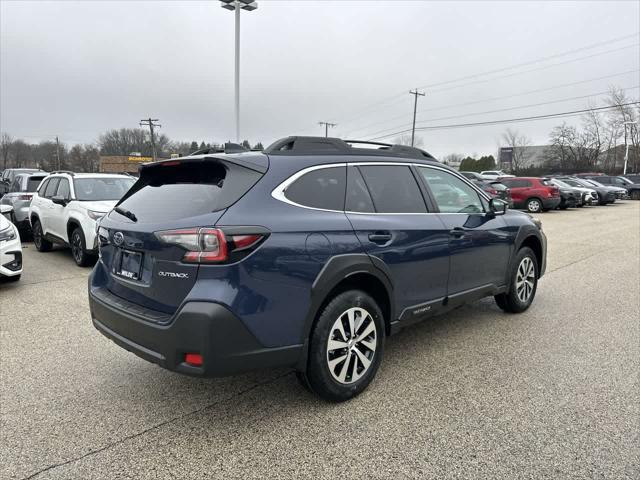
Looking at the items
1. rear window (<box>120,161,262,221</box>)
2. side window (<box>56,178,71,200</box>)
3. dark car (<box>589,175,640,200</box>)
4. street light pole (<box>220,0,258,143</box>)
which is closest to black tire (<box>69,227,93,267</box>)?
side window (<box>56,178,71,200</box>)

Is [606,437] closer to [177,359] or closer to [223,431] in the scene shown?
[223,431]

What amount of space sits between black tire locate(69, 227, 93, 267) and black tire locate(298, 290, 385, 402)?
5880 mm

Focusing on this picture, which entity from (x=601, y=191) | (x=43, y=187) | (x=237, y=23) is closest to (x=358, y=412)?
(x=43, y=187)

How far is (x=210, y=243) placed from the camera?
2482mm

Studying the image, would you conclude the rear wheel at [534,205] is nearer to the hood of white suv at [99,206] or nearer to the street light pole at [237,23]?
the street light pole at [237,23]

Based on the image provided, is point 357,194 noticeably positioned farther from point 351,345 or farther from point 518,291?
point 518,291

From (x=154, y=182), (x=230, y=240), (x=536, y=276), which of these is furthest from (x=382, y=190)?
(x=536, y=276)

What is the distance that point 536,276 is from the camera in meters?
5.29

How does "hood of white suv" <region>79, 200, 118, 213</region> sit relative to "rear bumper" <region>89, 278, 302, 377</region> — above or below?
above

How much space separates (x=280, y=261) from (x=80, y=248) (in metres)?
6.27

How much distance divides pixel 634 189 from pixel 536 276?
33.7 meters

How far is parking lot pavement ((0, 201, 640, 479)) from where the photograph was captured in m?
2.44

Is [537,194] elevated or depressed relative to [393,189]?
depressed

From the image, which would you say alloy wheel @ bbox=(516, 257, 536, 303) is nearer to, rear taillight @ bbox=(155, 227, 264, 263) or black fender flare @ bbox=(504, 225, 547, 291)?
black fender flare @ bbox=(504, 225, 547, 291)
